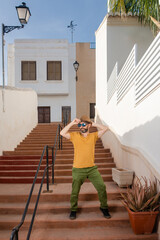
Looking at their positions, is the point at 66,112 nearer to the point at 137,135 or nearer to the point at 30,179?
the point at 30,179

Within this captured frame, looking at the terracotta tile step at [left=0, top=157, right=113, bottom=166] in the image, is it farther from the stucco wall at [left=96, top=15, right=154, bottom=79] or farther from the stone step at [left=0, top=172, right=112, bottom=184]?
the stucco wall at [left=96, top=15, right=154, bottom=79]

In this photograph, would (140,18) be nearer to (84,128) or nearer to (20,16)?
(20,16)

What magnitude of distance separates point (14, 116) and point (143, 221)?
6.19 metres

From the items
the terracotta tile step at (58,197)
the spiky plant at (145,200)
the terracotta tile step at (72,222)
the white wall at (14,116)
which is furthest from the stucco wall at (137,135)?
the white wall at (14,116)

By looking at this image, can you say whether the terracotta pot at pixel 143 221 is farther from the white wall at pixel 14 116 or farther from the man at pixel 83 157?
the white wall at pixel 14 116

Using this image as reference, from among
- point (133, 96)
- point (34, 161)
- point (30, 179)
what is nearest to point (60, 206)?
point (30, 179)

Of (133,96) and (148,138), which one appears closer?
(148,138)

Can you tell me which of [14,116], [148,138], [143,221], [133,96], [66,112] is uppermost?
[66,112]

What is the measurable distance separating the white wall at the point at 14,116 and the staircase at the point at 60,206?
0.94 metres

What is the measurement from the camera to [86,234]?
129 inches

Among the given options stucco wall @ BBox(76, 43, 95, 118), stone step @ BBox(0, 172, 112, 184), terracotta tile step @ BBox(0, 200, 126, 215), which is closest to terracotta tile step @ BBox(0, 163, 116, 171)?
stone step @ BBox(0, 172, 112, 184)

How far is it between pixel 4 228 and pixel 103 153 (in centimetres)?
369

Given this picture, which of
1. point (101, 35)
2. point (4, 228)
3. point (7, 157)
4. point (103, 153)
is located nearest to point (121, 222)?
point (4, 228)

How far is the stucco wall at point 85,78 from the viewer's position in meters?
16.0
